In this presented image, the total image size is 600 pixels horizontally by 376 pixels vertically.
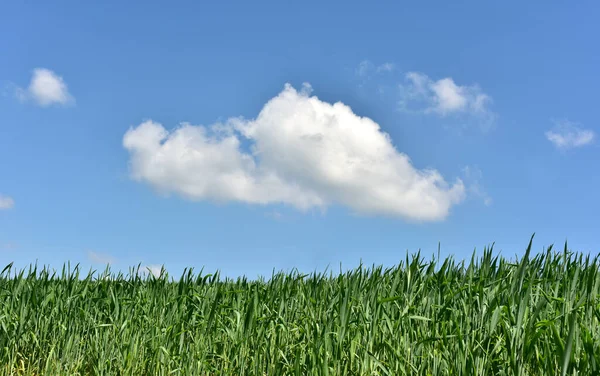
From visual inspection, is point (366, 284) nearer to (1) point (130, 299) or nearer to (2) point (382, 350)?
(2) point (382, 350)

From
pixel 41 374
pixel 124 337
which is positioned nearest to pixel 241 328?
pixel 124 337

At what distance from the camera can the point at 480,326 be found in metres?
3.61

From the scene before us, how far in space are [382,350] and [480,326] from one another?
78 cm

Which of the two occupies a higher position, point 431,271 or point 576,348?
point 431,271

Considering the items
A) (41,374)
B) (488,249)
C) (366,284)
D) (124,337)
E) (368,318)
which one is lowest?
(41,374)

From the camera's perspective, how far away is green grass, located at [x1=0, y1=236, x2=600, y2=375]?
3473mm

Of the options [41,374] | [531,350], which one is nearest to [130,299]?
[41,374]

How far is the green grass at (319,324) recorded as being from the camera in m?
3.47

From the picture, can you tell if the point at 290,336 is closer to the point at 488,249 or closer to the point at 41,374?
the point at 488,249

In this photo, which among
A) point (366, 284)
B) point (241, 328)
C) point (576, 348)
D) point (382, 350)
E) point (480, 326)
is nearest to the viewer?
point (576, 348)

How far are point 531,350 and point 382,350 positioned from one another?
1140 mm

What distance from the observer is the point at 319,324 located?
15.3 feet

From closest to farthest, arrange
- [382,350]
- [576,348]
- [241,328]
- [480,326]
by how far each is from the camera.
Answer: [576,348]
[480,326]
[382,350]
[241,328]

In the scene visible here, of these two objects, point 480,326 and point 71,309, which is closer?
point 480,326
